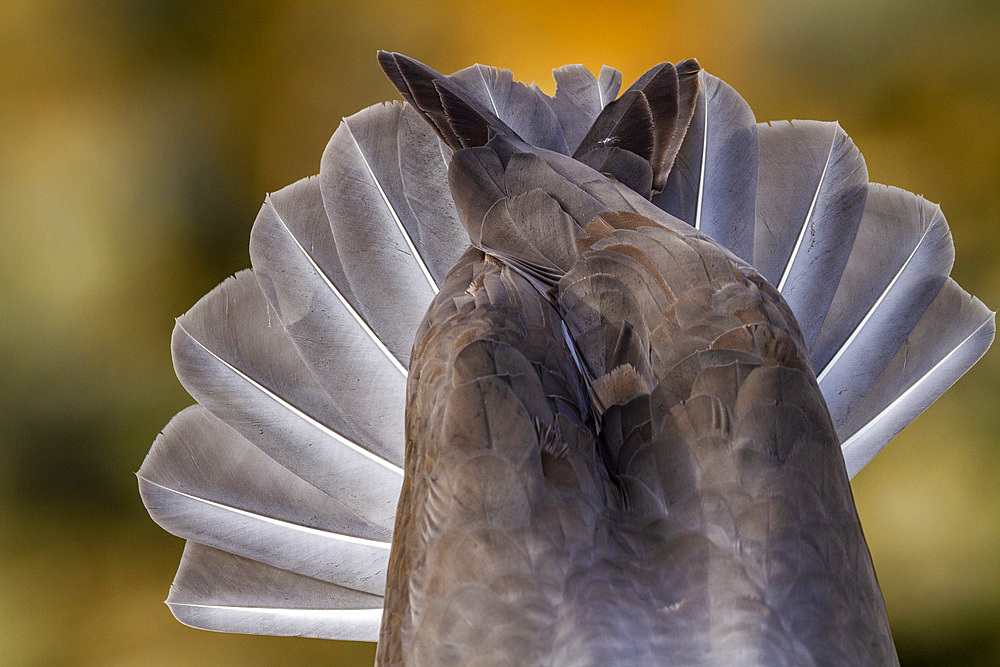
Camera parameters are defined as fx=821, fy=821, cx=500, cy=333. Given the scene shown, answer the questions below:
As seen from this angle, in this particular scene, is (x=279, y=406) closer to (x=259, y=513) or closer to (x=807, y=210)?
(x=259, y=513)

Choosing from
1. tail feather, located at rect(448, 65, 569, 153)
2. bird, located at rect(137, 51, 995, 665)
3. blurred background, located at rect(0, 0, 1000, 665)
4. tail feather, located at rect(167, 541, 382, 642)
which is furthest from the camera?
blurred background, located at rect(0, 0, 1000, 665)

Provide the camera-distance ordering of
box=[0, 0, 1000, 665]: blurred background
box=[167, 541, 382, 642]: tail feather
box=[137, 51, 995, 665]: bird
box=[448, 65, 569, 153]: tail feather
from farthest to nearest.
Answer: box=[0, 0, 1000, 665]: blurred background, box=[167, 541, 382, 642]: tail feather, box=[448, 65, 569, 153]: tail feather, box=[137, 51, 995, 665]: bird

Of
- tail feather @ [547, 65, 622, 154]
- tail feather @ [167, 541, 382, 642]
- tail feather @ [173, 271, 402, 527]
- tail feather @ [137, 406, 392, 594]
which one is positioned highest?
tail feather @ [547, 65, 622, 154]

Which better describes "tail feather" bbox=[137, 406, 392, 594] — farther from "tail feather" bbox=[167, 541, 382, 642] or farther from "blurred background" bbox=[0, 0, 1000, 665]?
"blurred background" bbox=[0, 0, 1000, 665]

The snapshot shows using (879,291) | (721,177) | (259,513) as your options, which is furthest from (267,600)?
(879,291)

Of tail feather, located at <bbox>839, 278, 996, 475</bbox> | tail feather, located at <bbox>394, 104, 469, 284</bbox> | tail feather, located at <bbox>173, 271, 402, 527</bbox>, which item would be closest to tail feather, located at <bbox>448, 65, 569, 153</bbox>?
tail feather, located at <bbox>394, 104, 469, 284</bbox>

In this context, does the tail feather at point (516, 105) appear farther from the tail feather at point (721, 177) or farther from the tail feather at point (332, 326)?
the tail feather at point (332, 326)

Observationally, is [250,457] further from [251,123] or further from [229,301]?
Answer: [251,123]
